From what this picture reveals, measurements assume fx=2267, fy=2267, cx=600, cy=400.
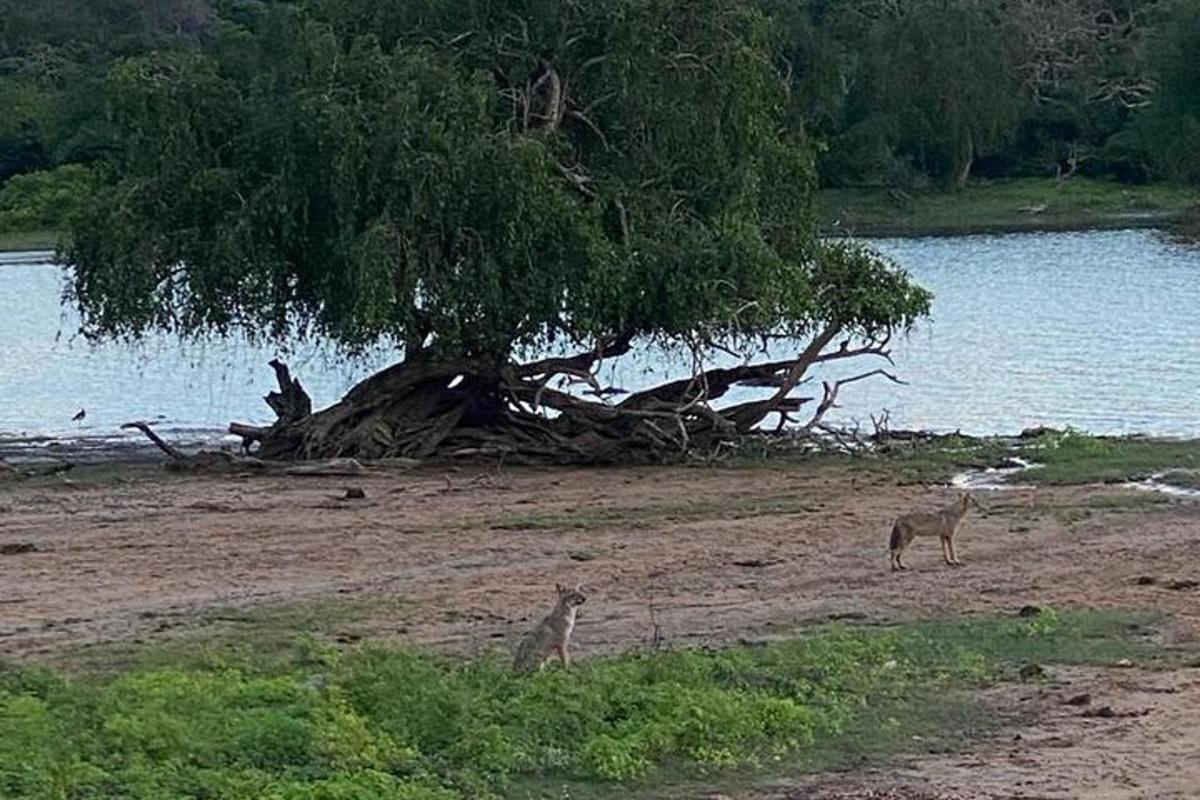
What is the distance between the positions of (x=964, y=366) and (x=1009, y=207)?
141 feet

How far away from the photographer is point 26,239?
79.5 m

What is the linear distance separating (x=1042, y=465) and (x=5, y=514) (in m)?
11.9

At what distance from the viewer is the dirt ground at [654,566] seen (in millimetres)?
12922

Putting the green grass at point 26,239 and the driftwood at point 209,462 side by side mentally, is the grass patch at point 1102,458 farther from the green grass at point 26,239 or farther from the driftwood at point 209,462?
the green grass at point 26,239

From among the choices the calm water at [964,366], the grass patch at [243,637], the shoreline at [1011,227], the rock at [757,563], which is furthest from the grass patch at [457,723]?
the shoreline at [1011,227]

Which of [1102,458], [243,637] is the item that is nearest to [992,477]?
[1102,458]

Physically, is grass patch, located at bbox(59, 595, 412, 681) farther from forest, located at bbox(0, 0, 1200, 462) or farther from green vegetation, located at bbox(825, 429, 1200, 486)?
green vegetation, located at bbox(825, 429, 1200, 486)

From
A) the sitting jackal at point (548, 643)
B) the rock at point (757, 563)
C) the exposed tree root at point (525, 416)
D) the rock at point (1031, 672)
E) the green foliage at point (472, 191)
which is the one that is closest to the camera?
the sitting jackal at point (548, 643)

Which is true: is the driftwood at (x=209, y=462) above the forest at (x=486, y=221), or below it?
below

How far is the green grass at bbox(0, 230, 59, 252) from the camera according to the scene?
78.8 meters

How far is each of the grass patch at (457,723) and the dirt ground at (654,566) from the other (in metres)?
0.69

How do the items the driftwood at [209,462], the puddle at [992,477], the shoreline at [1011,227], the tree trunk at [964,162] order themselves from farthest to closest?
1. the tree trunk at [964,162]
2. the shoreline at [1011,227]
3. the driftwood at [209,462]
4. the puddle at [992,477]

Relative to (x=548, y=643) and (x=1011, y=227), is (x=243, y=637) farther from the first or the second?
(x=1011, y=227)

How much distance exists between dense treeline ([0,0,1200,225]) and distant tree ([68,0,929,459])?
4669 centimetres
